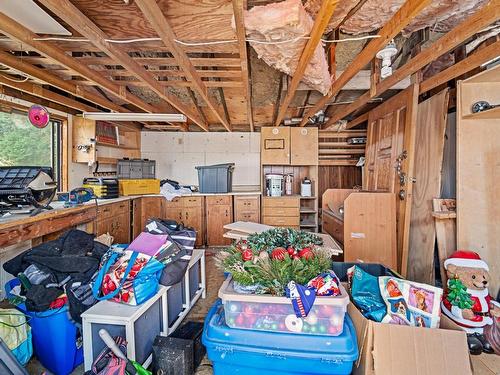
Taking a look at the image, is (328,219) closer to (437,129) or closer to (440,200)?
(440,200)

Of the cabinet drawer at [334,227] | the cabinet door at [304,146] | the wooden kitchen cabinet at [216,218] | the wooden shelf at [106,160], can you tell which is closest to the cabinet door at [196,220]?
the wooden kitchen cabinet at [216,218]

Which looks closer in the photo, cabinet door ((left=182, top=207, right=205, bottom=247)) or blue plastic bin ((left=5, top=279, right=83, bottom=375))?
blue plastic bin ((left=5, top=279, right=83, bottom=375))

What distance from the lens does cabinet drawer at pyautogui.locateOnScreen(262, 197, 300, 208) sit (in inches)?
165

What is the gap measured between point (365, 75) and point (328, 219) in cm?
177

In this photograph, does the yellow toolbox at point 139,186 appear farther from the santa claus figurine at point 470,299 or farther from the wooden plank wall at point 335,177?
the santa claus figurine at point 470,299

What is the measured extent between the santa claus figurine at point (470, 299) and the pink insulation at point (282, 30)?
179 centimetres

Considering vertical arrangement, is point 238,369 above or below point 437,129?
below

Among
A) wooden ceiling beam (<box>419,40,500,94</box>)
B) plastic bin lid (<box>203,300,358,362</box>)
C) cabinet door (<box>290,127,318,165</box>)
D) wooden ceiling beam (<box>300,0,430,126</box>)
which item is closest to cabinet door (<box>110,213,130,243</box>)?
plastic bin lid (<box>203,300,358,362</box>)

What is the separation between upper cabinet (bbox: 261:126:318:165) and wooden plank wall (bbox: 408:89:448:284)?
1889mm

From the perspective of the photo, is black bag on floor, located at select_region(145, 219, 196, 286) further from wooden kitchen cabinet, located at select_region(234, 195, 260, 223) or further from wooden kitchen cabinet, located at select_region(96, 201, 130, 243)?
wooden kitchen cabinet, located at select_region(234, 195, 260, 223)

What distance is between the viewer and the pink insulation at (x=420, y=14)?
4.70ft

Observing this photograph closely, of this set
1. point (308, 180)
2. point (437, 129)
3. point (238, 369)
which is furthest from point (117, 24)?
point (308, 180)

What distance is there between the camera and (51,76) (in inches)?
89.3

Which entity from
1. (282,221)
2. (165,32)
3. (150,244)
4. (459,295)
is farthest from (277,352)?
(282,221)
